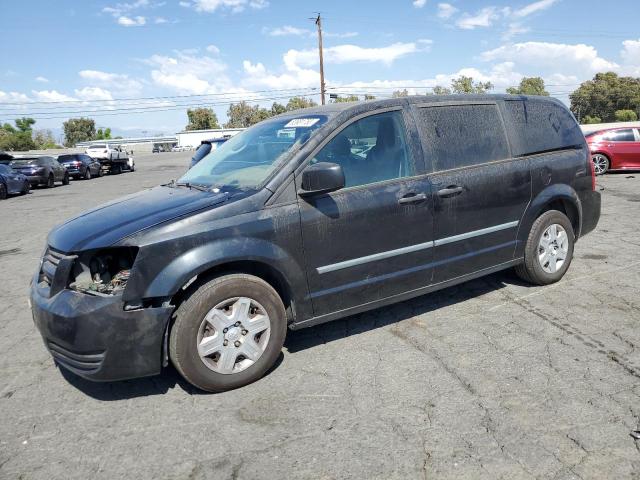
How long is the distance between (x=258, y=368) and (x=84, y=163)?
2775 cm

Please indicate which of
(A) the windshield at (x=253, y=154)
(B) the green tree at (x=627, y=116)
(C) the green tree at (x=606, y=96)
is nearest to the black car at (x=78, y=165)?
→ (A) the windshield at (x=253, y=154)

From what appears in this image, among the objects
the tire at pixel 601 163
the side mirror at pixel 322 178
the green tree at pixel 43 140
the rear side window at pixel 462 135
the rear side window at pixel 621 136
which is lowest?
the tire at pixel 601 163

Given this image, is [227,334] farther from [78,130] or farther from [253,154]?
[78,130]

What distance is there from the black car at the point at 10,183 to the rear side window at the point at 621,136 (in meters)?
19.8

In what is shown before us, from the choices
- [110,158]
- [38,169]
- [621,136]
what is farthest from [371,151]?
[110,158]

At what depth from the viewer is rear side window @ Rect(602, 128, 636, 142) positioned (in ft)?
49.4

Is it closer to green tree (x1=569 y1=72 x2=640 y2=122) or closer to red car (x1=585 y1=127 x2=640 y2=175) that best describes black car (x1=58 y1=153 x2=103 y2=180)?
red car (x1=585 y1=127 x2=640 y2=175)

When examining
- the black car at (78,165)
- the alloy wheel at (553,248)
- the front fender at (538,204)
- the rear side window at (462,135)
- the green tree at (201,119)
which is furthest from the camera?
the green tree at (201,119)

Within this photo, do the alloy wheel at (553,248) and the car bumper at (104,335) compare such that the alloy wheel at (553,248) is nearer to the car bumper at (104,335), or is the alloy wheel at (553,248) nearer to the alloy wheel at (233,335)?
the alloy wheel at (233,335)

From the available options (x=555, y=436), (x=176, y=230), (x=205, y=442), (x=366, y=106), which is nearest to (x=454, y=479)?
(x=555, y=436)

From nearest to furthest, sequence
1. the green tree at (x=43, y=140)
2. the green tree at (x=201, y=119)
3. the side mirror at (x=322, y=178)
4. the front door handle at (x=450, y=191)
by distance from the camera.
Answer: the side mirror at (x=322, y=178) < the front door handle at (x=450, y=191) < the green tree at (x=43, y=140) < the green tree at (x=201, y=119)

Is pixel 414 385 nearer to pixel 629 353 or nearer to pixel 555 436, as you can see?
pixel 555 436

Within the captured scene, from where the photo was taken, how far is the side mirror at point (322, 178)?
132 inches

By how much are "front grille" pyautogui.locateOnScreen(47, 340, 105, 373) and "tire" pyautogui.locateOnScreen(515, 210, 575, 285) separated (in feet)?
12.3
